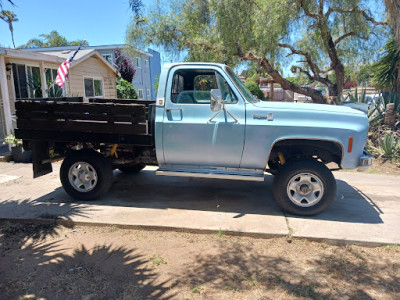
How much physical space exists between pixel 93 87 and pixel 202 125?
1356 centimetres

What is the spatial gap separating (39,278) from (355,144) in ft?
13.8

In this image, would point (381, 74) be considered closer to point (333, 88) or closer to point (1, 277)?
point (333, 88)

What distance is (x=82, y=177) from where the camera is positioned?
5.39 metres

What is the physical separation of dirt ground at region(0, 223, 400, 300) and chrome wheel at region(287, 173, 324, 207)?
31.1 inches

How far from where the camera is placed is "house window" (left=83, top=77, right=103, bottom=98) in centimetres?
1628

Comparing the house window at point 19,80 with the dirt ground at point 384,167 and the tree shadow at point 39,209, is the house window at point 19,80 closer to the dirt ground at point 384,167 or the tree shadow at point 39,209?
the tree shadow at point 39,209

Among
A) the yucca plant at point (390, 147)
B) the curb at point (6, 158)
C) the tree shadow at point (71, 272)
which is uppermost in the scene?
the yucca plant at point (390, 147)

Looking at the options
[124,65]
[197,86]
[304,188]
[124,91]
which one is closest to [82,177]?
[197,86]

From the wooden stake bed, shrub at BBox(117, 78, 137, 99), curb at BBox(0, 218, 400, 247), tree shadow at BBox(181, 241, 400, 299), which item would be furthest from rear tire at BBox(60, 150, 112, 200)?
shrub at BBox(117, 78, 137, 99)

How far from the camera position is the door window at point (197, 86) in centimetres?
497

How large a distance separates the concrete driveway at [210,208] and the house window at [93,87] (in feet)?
33.5

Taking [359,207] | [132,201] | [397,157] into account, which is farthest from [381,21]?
[132,201]

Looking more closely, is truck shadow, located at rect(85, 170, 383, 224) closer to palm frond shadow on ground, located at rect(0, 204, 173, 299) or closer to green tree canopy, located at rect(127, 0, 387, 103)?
palm frond shadow on ground, located at rect(0, 204, 173, 299)

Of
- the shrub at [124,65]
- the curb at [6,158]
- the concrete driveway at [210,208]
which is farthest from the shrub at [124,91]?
the concrete driveway at [210,208]
